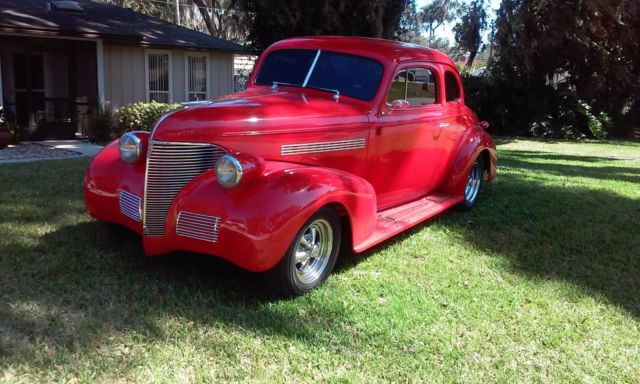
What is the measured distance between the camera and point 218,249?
3520mm

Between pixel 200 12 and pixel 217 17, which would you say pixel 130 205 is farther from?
pixel 217 17

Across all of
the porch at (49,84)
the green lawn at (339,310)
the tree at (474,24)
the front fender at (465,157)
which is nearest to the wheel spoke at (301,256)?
the green lawn at (339,310)

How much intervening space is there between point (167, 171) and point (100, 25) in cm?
1102

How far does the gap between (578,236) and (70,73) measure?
12.0m

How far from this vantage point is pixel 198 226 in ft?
11.7

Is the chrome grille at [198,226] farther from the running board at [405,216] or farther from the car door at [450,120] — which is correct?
the car door at [450,120]

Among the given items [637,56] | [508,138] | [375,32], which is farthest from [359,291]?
[637,56]

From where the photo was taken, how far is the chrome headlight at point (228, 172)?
3.52m

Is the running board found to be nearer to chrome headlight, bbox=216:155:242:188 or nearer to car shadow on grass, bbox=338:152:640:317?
car shadow on grass, bbox=338:152:640:317

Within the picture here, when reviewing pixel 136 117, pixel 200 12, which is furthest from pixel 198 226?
pixel 200 12

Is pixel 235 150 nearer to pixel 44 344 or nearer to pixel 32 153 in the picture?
pixel 44 344

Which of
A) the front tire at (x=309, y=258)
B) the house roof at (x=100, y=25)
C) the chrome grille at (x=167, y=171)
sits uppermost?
the house roof at (x=100, y=25)

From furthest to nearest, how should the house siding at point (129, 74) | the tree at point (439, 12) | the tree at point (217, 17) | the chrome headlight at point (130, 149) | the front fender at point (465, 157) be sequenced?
the tree at point (439, 12)
the tree at point (217, 17)
the house siding at point (129, 74)
the front fender at point (465, 157)
the chrome headlight at point (130, 149)

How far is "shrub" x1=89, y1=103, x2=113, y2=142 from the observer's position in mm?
12227
